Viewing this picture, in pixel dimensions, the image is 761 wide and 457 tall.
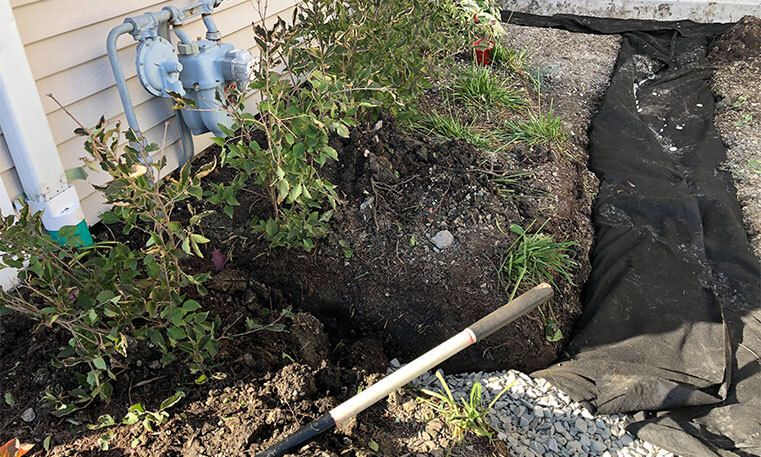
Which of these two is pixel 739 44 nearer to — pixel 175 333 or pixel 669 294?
pixel 669 294

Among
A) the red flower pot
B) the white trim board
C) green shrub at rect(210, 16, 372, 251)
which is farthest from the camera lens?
the white trim board

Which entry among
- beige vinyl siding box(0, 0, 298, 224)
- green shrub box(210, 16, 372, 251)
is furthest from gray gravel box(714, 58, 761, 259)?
beige vinyl siding box(0, 0, 298, 224)

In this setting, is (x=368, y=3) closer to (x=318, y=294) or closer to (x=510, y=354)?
(x=318, y=294)

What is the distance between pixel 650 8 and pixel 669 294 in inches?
169

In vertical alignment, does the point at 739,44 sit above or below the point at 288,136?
below

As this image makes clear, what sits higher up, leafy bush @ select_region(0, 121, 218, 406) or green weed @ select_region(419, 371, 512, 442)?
leafy bush @ select_region(0, 121, 218, 406)

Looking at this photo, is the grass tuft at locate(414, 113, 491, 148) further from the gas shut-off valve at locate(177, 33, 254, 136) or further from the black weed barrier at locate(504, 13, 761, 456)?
the gas shut-off valve at locate(177, 33, 254, 136)

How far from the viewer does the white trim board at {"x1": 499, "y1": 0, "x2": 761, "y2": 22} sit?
5539 millimetres

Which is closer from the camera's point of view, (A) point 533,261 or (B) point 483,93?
(A) point 533,261

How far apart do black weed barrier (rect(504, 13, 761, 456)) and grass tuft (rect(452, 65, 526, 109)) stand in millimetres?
559

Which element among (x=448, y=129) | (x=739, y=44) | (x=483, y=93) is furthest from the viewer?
(x=739, y=44)

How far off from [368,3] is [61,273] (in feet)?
5.81

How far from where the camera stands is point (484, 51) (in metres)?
4.14

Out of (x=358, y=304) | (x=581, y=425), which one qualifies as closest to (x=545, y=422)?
(x=581, y=425)
